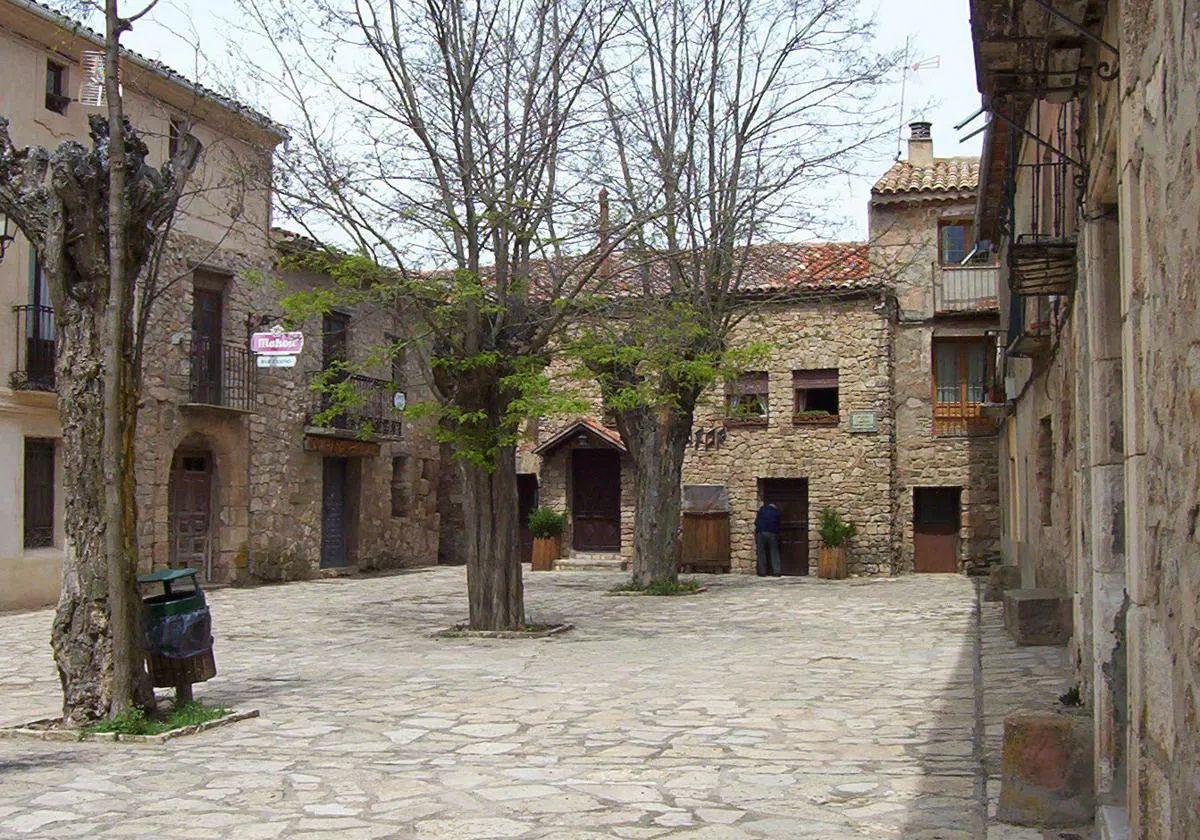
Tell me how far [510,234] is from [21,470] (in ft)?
25.8

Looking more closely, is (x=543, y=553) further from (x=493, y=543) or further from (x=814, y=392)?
(x=493, y=543)

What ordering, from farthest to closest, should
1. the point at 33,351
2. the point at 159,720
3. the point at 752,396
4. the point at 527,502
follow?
the point at 527,502 < the point at 752,396 < the point at 33,351 < the point at 159,720

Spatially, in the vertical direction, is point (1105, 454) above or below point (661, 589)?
above

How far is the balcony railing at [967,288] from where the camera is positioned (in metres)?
24.3

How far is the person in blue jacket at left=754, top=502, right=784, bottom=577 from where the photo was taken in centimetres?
2461

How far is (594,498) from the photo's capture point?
1062 inches

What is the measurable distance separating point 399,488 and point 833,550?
9084mm

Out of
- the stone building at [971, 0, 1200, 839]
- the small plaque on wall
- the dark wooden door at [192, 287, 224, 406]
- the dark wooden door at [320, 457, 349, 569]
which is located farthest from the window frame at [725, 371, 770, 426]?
the stone building at [971, 0, 1200, 839]

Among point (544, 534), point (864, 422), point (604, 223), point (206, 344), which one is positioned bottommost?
point (544, 534)

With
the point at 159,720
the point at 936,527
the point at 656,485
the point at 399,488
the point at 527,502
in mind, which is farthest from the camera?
the point at 527,502

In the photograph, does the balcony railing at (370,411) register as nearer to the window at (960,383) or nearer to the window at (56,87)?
the window at (56,87)

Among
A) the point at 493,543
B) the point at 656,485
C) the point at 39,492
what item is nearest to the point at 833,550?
the point at 656,485

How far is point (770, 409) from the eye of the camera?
25.8m

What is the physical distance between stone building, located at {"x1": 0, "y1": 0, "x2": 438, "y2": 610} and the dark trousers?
285 inches
